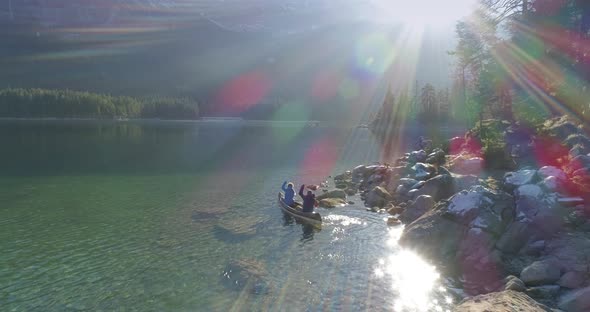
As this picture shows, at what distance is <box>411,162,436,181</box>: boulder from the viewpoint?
38.4m

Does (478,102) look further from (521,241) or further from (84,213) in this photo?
(84,213)

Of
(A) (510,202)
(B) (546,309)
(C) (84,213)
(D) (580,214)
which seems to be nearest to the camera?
(B) (546,309)

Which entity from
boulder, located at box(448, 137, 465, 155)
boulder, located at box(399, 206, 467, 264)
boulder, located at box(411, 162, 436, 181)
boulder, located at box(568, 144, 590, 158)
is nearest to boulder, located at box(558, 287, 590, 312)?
boulder, located at box(399, 206, 467, 264)

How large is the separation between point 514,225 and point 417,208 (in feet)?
29.2

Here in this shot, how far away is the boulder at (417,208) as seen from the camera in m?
30.6

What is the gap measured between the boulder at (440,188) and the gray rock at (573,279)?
13.7 m

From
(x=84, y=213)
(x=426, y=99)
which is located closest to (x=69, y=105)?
(x=426, y=99)

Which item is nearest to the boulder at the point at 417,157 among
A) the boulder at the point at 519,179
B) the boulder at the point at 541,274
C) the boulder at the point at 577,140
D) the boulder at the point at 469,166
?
the boulder at the point at 469,166

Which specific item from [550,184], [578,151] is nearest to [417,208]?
[550,184]

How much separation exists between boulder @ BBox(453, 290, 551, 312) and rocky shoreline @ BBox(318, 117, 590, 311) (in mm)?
41

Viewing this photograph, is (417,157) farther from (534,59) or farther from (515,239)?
(515,239)

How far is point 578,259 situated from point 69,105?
218 metres

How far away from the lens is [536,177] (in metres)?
25.3

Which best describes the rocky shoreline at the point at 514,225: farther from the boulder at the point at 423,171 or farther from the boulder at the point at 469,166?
the boulder at the point at 423,171
